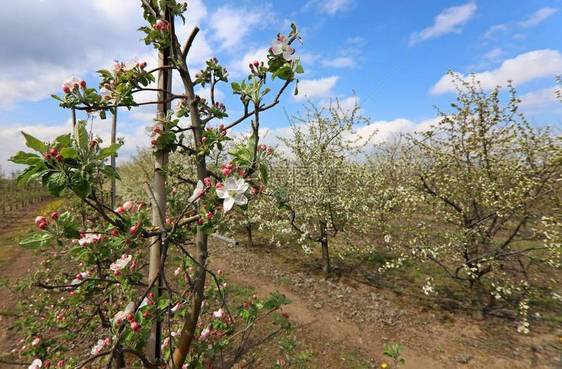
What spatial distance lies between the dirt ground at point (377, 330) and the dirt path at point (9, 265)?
0.13ft

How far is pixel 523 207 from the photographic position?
6.08 meters

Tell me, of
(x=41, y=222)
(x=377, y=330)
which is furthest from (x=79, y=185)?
(x=377, y=330)

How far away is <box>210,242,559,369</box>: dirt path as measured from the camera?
572 cm

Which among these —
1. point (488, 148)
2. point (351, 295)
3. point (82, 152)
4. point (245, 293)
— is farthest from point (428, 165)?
point (82, 152)

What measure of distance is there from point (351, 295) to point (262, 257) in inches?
173

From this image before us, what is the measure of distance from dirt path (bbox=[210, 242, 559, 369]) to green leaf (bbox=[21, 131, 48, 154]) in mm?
5835

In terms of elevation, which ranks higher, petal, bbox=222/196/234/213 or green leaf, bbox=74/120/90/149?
green leaf, bbox=74/120/90/149

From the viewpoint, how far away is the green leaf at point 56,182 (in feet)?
3.36

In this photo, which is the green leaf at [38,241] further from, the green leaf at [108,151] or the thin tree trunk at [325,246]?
the thin tree trunk at [325,246]

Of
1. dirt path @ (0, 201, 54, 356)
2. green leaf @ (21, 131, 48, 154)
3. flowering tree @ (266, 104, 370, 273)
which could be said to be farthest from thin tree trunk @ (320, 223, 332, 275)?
green leaf @ (21, 131, 48, 154)

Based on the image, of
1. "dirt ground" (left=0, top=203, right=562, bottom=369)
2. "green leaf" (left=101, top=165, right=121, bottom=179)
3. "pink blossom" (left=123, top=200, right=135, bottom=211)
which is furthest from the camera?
"dirt ground" (left=0, top=203, right=562, bottom=369)

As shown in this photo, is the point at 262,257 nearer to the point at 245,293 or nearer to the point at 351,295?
the point at 245,293

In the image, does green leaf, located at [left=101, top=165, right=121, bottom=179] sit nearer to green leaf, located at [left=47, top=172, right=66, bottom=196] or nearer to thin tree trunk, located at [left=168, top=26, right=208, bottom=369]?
green leaf, located at [left=47, top=172, right=66, bottom=196]

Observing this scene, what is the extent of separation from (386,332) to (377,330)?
0.67 feet
